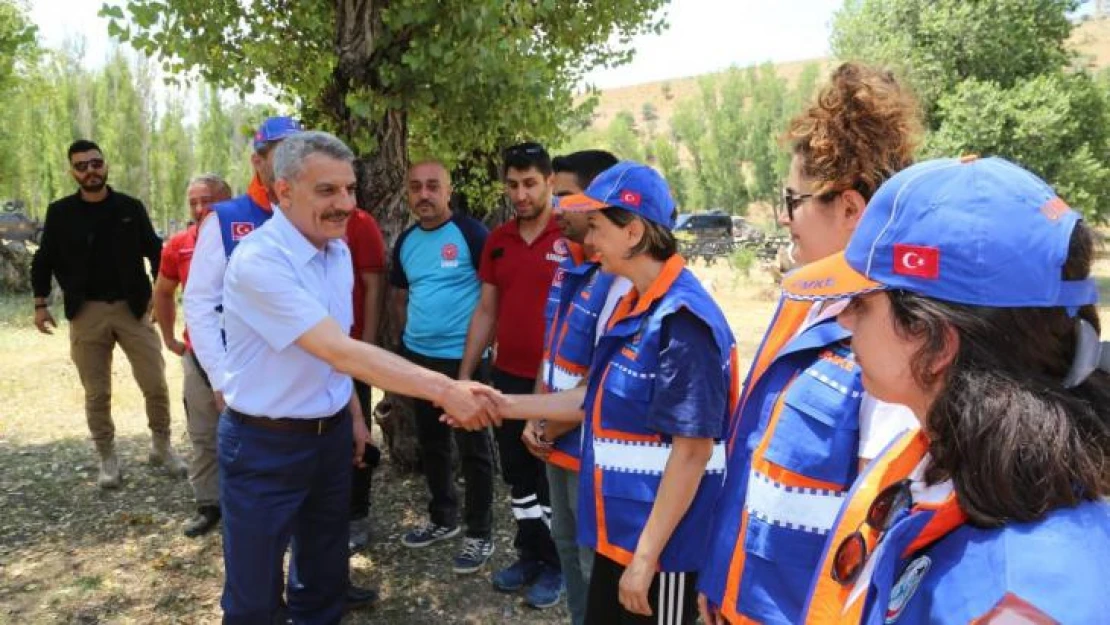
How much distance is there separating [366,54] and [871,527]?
4.42m

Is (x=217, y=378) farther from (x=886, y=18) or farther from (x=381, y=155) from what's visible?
(x=886, y=18)

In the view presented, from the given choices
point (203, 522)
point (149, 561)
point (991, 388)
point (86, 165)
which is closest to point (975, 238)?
point (991, 388)

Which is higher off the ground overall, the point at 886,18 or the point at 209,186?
the point at 886,18

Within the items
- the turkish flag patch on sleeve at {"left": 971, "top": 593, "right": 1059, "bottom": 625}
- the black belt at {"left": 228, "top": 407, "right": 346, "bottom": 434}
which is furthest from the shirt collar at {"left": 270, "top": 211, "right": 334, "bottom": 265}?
the turkish flag patch on sleeve at {"left": 971, "top": 593, "right": 1059, "bottom": 625}

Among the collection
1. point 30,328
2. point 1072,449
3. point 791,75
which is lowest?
point 30,328

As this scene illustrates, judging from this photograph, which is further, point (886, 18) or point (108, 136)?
point (108, 136)

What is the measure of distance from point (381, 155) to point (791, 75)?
10087cm

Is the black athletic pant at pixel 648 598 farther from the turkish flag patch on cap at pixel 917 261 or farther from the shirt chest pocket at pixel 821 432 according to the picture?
the turkish flag patch on cap at pixel 917 261

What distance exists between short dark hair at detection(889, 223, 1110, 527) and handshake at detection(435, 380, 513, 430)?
2171 mm

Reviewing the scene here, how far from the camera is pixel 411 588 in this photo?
4.06 metres

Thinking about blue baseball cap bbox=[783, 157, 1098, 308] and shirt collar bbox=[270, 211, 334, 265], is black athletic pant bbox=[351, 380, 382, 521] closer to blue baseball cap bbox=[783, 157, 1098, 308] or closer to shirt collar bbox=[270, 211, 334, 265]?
shirt collar bbox=[270, 211, 334, 265]

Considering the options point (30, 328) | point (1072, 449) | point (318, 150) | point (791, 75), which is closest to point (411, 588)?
point (318, 150)

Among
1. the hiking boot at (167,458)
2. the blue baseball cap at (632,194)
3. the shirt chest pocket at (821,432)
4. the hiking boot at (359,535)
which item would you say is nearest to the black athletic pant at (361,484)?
the hiking boot at (359,535)

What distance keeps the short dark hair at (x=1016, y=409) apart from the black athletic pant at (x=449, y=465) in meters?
3.46
